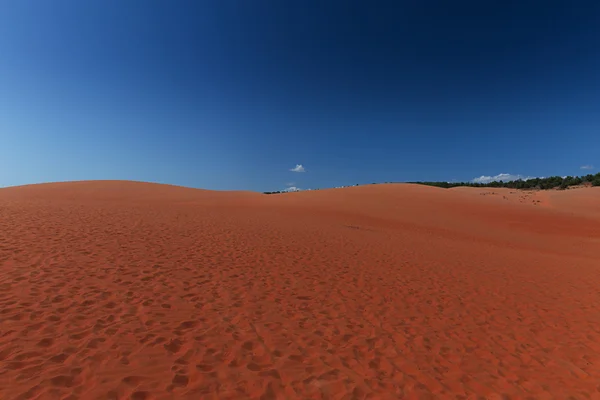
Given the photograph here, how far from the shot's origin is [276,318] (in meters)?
6.90

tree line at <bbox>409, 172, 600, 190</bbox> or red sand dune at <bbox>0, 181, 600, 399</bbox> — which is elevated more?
tree line at <bbox>409, 172, 600, 190</bbox>

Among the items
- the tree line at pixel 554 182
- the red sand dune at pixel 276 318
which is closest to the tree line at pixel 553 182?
the tree line at pixel 554 182

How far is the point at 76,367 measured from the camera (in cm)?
459

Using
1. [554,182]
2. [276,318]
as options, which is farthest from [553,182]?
[276,318]

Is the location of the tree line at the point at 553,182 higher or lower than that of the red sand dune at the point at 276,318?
higher

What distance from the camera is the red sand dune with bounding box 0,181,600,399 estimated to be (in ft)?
15.6

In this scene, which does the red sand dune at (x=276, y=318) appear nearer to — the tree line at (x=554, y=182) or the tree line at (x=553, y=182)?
the tree line at (x=553, y=182)

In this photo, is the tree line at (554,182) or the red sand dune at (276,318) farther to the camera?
the tree line at (554,182)

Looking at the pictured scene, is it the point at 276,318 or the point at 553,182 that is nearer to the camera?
the point at 276,318

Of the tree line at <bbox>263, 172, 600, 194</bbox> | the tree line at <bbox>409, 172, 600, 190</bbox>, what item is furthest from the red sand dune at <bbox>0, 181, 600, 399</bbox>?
the tree line at <bbox>409, 172, 600, 190</bbox>

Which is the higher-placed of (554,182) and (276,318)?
(554,182)

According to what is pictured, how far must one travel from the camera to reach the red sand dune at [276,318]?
15.6ft

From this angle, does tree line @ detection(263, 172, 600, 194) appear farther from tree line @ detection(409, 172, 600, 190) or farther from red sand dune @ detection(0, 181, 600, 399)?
red sand dune @ detection(0, 181, 600, 399)

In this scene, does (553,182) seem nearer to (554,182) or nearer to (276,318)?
(554,182)
